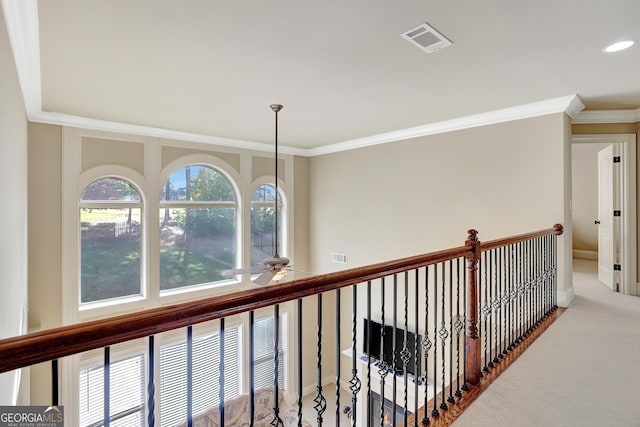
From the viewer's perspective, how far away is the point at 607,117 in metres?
4.11

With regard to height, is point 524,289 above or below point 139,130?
below

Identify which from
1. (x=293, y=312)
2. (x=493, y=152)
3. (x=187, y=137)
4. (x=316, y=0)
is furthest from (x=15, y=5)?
(x=293, y=312)

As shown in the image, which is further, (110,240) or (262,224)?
(262,224)

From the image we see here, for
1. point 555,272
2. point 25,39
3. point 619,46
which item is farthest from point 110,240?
point 619,46

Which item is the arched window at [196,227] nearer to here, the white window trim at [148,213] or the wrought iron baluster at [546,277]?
the white window trim at [148,213]

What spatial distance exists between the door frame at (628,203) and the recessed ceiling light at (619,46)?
1.96 m

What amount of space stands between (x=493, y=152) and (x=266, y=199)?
152 inches

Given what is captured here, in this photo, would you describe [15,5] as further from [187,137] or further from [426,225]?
[426,225]

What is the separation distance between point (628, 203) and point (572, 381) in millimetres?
3184

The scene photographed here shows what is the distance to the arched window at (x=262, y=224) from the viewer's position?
599 centimetres

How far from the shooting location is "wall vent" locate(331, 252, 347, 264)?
20.1ft

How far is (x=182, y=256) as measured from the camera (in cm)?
520

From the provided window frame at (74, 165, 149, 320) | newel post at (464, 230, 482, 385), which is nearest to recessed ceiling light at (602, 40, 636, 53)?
newel post at (464, 230, 482, 385)

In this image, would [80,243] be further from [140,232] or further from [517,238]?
[517,238]
